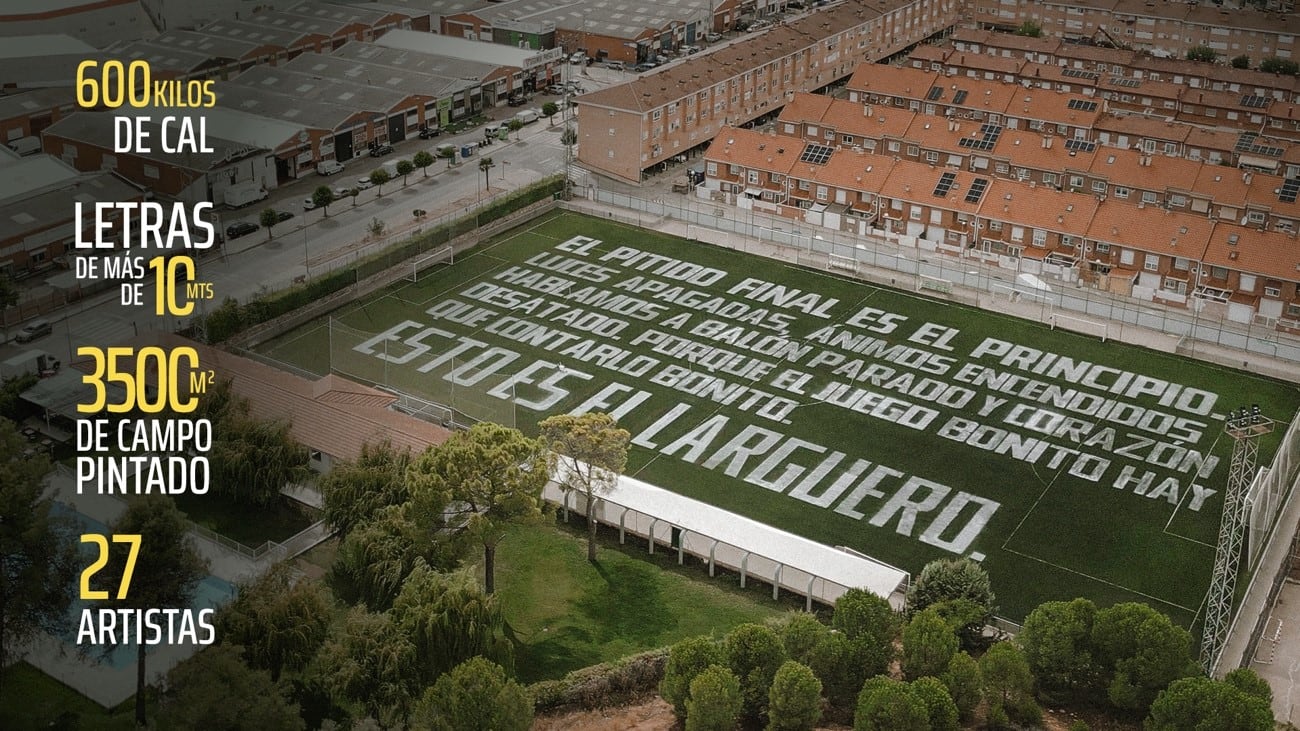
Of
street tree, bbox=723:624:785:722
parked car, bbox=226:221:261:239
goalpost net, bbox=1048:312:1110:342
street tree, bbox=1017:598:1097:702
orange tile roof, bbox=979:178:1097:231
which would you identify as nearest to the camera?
street tree, bbox=723:624:785:722

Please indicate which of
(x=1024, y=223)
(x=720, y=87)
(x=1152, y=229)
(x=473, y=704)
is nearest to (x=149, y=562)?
(x=473, y=704)

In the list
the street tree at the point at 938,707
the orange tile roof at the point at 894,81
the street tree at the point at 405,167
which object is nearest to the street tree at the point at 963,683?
the street tree at the point at 938,707

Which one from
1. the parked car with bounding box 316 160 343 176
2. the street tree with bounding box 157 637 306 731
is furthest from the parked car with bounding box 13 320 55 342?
the street tree with bounding box 157 637 306 731

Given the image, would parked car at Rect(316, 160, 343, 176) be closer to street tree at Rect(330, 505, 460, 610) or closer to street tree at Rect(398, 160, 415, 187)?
street tree at Rect(398, 160, 415, 187)

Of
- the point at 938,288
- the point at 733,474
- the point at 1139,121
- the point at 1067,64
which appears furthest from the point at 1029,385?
the point at 1067,64

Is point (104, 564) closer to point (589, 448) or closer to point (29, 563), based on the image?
point (29, 563)

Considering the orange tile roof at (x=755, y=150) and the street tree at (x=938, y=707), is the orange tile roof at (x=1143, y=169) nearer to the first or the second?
the orange tile roof at (x=755, y=150)

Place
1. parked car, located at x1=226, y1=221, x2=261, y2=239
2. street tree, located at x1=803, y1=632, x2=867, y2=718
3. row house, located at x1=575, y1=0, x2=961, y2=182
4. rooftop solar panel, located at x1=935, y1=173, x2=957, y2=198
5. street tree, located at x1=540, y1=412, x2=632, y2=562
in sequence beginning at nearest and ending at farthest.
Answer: street tree, located at x1=803, y1=632, x2=867, y2=718 → street tree, located at x1=540, y1=412, x2=632, y2=562 → parked car, located at x1=226, y1=221, x2=261, y2=239 → rooftop solar panel, located at x1=935, y1=173, x2=957, y2=198 → row house, located at x1=575, y1=0, x2=961, y2=182

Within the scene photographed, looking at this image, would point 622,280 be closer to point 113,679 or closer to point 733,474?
point 733,474
